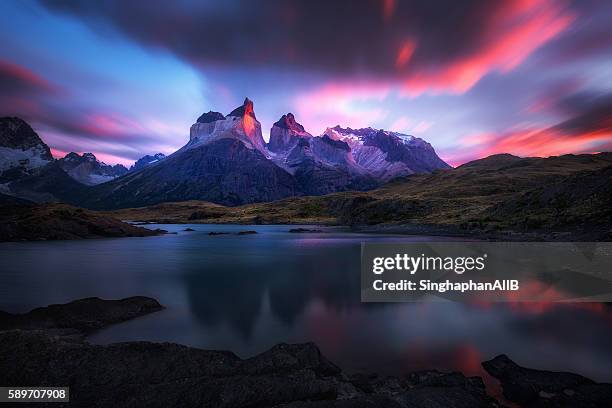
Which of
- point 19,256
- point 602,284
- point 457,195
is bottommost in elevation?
point 19,256

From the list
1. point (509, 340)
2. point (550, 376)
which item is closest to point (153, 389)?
point (550, 376)

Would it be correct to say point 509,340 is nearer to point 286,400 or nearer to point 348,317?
point 348,317

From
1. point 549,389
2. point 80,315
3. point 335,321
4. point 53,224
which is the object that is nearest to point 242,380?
point 549,389

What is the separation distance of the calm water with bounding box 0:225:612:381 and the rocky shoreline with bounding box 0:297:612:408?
235 centimetres

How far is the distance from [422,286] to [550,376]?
24.4 metres

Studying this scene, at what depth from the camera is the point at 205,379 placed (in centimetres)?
1314

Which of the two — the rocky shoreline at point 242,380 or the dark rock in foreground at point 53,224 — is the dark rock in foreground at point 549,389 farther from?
the dark rock in foreground at point 53,224

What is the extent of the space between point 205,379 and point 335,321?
533 inches

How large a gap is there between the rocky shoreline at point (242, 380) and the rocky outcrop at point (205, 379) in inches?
1.5

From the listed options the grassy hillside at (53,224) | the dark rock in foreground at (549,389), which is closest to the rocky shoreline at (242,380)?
the dark rock in foreground at (549,389)

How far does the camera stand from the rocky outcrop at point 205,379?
1205cm

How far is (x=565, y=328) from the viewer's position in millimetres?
22484

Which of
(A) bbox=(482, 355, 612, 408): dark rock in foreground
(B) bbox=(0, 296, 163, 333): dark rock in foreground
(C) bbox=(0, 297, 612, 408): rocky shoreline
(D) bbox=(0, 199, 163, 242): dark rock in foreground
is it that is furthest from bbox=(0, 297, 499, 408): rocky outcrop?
(D) bbox=(0, 199, 163, 242): dark rock in foreground

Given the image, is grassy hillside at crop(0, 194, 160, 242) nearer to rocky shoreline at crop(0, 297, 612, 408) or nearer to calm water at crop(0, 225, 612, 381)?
calm water at crop(0, 225, 612, 381)
